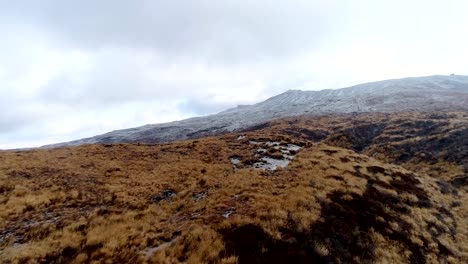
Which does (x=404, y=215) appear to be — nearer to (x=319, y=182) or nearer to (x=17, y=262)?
(x=319, y=182)

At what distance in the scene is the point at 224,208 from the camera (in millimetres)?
17906

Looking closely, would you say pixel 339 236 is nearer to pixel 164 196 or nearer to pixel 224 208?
pixel 224 208

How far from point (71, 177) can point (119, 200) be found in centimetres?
675

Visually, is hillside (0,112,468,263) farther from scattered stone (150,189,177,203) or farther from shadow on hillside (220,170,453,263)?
scattered stone (150,189,177,203)

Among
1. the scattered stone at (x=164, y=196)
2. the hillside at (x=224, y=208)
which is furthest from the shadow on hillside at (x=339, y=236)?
the scattered stone at (x=164, y=196)

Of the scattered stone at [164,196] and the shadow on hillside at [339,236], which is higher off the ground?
the scattered stone at [164,196]

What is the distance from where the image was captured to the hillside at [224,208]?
1352 centimetres

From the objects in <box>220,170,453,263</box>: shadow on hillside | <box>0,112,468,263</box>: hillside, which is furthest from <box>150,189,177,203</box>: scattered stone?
<box>220,170,453,263</box>: shadow on hillside

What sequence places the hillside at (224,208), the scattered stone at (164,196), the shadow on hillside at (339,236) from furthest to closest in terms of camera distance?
the scattered stone at (164,196)
the hillside at (224,208)
the shadow on hillside at (339,236)

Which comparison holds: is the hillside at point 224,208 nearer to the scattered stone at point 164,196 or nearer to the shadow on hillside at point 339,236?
the shadow on hillside at point 339,236

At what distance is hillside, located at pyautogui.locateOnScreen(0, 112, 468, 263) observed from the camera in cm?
1352

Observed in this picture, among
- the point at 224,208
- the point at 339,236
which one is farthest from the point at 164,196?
the point at 339,236

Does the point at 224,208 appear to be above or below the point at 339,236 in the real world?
above

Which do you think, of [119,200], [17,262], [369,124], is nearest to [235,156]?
[119,200]
